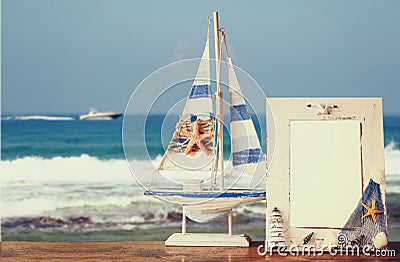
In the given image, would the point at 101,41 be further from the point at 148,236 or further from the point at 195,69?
the point at 195,69

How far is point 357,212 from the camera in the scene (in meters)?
1.33

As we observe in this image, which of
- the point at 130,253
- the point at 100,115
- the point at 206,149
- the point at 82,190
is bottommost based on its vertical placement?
the point at 130,253

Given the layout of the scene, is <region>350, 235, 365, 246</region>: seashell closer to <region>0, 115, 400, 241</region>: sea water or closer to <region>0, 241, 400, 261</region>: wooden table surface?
<region>0, 241, 400, 261</region>: wooden table surface

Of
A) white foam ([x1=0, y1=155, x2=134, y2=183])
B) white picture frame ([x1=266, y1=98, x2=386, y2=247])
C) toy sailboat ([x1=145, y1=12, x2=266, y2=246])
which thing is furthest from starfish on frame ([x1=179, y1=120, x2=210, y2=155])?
white foam ([x1=0, y1=155, x2=134, y2=183])

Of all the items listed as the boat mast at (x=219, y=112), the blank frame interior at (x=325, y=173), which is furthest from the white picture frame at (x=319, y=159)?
the boat mast at (x=219, y=112)

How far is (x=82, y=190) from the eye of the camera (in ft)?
7.66

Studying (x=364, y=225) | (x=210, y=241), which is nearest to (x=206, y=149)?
(x=210, y=241)

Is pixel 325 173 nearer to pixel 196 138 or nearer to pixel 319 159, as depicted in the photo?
pixel 319 159

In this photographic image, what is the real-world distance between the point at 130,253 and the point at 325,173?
47 cm

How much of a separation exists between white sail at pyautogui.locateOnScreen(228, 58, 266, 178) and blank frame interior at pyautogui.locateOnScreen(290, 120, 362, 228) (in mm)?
101

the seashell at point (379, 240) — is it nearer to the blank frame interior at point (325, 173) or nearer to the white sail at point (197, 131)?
the blank frame interior at point (325, 173)

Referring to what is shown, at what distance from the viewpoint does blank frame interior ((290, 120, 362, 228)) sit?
1.34 metres

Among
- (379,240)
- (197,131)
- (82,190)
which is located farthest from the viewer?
(82,190)

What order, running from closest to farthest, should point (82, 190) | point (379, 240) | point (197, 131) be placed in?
point (379, 240) → point (197, 131) → point (82, 190)
